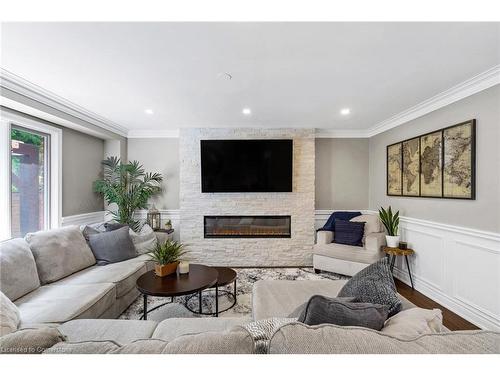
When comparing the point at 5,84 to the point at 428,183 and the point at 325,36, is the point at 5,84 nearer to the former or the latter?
the point at 325,36

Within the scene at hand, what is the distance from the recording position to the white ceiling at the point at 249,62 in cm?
144

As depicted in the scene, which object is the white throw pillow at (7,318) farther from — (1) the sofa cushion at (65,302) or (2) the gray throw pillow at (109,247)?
(2) the gray throw pillow at (109,247)

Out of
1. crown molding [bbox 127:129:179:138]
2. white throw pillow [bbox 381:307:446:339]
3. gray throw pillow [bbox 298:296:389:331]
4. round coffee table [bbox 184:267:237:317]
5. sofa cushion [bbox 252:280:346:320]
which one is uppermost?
crown molding [bbox 127:129:179:138]

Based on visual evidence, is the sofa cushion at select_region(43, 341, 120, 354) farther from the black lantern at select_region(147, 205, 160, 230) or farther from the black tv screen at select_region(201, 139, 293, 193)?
the black lantern at select_region(147, 205, 160, 230)

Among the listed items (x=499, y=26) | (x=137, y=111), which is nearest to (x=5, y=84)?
(x=137, y=111)

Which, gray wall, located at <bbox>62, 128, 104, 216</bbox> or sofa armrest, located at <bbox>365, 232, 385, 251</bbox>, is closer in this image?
sofa armrest, located at <bbox>365, 232, 385, 251</bbox>

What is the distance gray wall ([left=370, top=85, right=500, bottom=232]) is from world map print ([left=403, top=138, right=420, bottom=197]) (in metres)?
0.13

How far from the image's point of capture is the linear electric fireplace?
3914 mm

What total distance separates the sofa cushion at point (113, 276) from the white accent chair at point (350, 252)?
2.53m

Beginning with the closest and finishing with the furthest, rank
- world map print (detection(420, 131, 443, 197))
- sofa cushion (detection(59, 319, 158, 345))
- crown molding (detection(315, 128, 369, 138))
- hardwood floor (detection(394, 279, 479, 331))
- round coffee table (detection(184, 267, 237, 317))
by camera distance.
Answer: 1. sofa cushion (detection(59, 319, 158, 345))
2. hardwood floor (detection(394, 279, 479, 331))
3. round coffee table (detection(184, 267, 237, 317))
4. world map print (detection(420, 131, 443, 197))
5. crown molding (detection(315, 128, 369, 138))

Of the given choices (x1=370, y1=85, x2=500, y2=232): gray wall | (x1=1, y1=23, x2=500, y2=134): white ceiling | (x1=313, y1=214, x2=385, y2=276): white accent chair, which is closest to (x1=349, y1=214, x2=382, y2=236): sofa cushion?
(x1=313, y1=214, x2=385, y2=276): white accent chair

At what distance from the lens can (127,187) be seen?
401 centimetres

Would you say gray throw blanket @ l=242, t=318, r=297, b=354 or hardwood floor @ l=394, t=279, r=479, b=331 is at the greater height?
gray throw blanket @ l=242, t=318, r=297, b=354

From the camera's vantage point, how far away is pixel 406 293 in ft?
9.39
